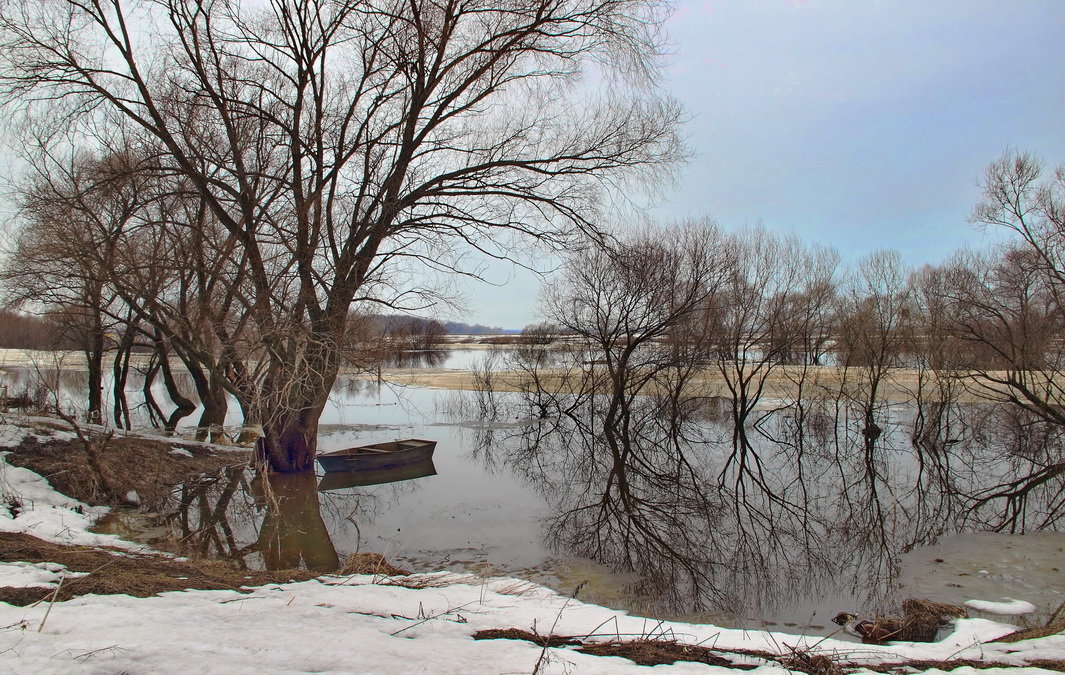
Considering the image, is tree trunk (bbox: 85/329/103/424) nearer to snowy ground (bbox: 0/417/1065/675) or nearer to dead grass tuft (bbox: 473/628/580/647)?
snowy ground (bbox: 0/417/1065/675)

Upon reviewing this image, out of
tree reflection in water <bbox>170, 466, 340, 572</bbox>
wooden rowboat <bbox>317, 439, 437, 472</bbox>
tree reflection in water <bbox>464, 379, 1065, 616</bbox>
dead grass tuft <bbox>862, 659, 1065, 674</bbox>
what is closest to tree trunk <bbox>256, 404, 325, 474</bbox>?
tree reflection in water <bbox>170, 466, 340, 572</bbox>

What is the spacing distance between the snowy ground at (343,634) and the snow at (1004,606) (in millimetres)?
695

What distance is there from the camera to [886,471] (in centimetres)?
1653

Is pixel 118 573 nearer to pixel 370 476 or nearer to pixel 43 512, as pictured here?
pixel 43 512

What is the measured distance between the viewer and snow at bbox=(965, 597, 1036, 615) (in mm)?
7102

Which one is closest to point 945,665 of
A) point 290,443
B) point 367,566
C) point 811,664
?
point 811,664

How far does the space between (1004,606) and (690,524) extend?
4.88 m

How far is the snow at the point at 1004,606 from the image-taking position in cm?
710

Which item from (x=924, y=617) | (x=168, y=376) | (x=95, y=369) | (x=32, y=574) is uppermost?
(x=95, y=369)

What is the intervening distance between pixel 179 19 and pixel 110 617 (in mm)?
12008

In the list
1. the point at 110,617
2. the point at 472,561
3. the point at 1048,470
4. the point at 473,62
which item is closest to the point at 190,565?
the point at 110,617

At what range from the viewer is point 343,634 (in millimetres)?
4480

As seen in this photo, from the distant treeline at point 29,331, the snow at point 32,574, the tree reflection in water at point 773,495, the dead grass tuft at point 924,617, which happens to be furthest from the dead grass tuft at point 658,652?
the distant treeline at point 29,331

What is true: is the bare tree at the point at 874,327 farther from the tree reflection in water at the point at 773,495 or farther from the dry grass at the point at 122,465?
the dry grass at the point at 122,465
